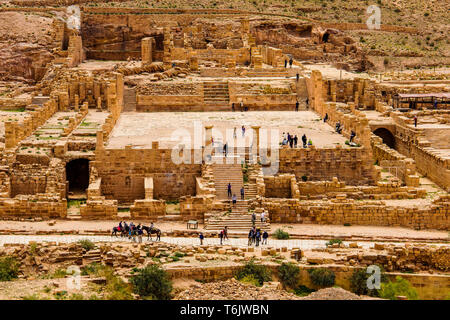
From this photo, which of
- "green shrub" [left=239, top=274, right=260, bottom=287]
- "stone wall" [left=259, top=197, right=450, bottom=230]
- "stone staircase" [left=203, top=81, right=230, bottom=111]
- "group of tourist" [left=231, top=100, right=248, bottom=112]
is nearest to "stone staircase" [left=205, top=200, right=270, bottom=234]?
"stone wall" [left=259, top=197, right=450, bottom=230]

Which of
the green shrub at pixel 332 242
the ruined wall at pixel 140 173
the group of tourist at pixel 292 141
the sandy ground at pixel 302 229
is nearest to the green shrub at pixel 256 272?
the green shrub at pixel 332 242

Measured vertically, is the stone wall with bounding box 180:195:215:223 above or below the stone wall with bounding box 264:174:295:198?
below

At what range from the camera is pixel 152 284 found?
34.9 m

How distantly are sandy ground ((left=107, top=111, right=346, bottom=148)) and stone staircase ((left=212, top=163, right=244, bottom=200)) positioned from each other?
2951 mm

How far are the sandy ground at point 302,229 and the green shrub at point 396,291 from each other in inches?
250

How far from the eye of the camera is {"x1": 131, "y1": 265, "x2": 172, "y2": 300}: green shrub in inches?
1363

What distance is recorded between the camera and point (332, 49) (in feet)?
272

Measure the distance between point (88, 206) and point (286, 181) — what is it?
31.8ft

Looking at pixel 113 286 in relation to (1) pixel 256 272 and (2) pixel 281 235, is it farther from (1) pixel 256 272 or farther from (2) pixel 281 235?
(2) pixel 281 235

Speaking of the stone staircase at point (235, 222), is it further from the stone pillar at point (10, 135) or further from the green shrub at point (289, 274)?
the stone pillar at point (10, 135)

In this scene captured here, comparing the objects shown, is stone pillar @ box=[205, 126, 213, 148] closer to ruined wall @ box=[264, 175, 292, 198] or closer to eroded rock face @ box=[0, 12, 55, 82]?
ruined wall @ box=[264, 175, 292, 198]

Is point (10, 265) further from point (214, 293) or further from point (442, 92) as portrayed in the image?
point (442, 92)

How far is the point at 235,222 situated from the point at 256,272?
26.6ft

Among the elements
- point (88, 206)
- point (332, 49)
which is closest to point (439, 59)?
point (332, 49)
